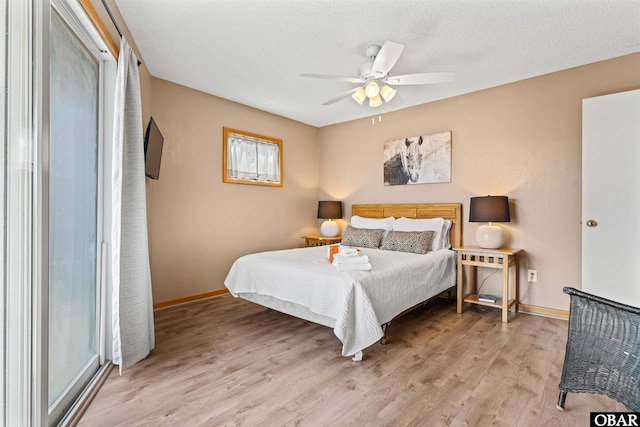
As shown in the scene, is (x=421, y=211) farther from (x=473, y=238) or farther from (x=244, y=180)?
(x=244, y=180)

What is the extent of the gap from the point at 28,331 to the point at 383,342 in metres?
2.26

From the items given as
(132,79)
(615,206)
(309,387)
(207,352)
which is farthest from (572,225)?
(132,79)

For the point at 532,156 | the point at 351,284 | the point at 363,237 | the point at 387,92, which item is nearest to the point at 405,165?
the point at 363,237

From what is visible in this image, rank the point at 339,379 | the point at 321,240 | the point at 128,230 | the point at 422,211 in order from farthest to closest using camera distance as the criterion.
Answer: the point at 321,240, the point at 422,211, the point at 128,230, the point at 339,379

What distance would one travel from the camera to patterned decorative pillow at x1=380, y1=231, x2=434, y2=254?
3549 millimetres

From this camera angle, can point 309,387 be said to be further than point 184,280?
No

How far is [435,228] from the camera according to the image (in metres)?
3.82

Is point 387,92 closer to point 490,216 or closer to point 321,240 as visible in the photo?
point 490,216

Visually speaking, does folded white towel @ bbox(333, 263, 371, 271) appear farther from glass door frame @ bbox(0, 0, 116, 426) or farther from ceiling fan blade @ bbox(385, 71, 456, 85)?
glass door frame @ bbox(0, 0, 116, 426)

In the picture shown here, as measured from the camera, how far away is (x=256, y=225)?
454 centimetres

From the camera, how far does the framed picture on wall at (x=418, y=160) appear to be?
13.3 ft

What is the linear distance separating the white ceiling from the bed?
69.2 inches

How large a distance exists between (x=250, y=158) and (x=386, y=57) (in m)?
2.59

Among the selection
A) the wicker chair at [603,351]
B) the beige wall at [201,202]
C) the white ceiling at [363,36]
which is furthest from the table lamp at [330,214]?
the wicker chair at [603,351]
